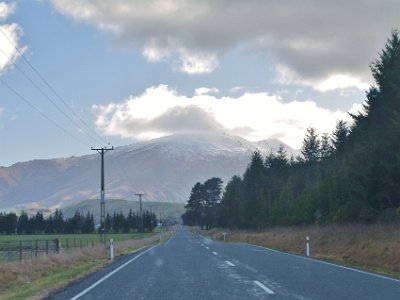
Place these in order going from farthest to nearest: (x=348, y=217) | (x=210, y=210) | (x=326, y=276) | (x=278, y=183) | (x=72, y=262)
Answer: (x=210, y=210), (x=278, y=183), (x=348, y=217), (x=72, y=262), (x=326, y=276)

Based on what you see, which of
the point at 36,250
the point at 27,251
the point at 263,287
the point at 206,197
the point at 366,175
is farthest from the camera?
the point at 206,197

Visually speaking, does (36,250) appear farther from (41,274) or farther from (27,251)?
(27,251)

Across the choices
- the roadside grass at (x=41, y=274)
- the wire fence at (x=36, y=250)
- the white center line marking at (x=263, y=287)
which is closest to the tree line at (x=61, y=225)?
the wire fence at (x=36, y=250)

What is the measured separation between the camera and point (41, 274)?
21688 mm

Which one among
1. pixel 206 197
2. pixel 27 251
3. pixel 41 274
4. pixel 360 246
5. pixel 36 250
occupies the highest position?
pixel 206 197

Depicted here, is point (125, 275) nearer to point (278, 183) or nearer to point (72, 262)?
point (72, 262)

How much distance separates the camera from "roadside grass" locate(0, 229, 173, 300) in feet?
47.1

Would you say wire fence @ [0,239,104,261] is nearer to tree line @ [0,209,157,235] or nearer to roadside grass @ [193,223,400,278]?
roadside grass @ [193,223,400,278]

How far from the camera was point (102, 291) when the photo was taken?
41.8ft

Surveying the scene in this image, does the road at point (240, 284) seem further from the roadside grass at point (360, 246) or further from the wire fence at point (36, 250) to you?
the wire fence at point (36, 250)

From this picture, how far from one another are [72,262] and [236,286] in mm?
15836

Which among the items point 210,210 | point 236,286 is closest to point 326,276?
point 236,286

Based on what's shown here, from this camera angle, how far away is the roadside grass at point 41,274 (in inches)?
565

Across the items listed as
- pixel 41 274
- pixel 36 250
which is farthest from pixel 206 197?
pixel 41 274
